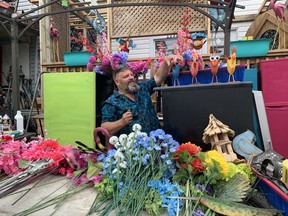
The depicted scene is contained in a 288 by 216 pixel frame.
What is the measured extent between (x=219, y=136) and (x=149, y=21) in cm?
440

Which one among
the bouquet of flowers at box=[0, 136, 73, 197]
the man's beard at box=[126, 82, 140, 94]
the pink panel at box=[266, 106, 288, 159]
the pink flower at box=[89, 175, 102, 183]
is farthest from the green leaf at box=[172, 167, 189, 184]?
the man's beard at box=[126, 82, 140, 94]

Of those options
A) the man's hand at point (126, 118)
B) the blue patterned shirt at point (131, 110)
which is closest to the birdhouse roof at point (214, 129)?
the man's hand at point (126, 118)

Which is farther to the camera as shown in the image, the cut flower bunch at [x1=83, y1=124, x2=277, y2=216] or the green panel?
the green panel

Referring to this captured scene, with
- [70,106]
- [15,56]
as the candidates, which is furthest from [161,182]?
[15,56]

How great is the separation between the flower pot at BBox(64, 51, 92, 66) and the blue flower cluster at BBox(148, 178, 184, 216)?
13.6 feet

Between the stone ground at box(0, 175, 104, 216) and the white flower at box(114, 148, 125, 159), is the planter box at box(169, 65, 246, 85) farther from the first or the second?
the stone ground at box(0, 175, 104, 216)

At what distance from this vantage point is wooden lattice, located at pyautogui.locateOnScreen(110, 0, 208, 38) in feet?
17.1

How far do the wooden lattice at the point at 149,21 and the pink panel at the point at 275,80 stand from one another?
136 inches

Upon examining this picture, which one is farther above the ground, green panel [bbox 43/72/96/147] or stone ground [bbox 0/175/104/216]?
green panel [bbox 43/72/96/147]

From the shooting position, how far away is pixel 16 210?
115 centimetres

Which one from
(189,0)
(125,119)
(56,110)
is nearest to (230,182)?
(125,119)

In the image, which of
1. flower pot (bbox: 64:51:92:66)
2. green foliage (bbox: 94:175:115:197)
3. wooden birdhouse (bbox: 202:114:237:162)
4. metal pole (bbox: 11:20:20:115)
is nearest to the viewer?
green foliage (bbox: 94:175:115:197)

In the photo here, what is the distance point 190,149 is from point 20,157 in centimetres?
98

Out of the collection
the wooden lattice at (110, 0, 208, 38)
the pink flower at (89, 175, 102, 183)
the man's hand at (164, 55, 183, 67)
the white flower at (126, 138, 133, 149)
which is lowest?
the pink flower at (89, 175, 102, 183)
